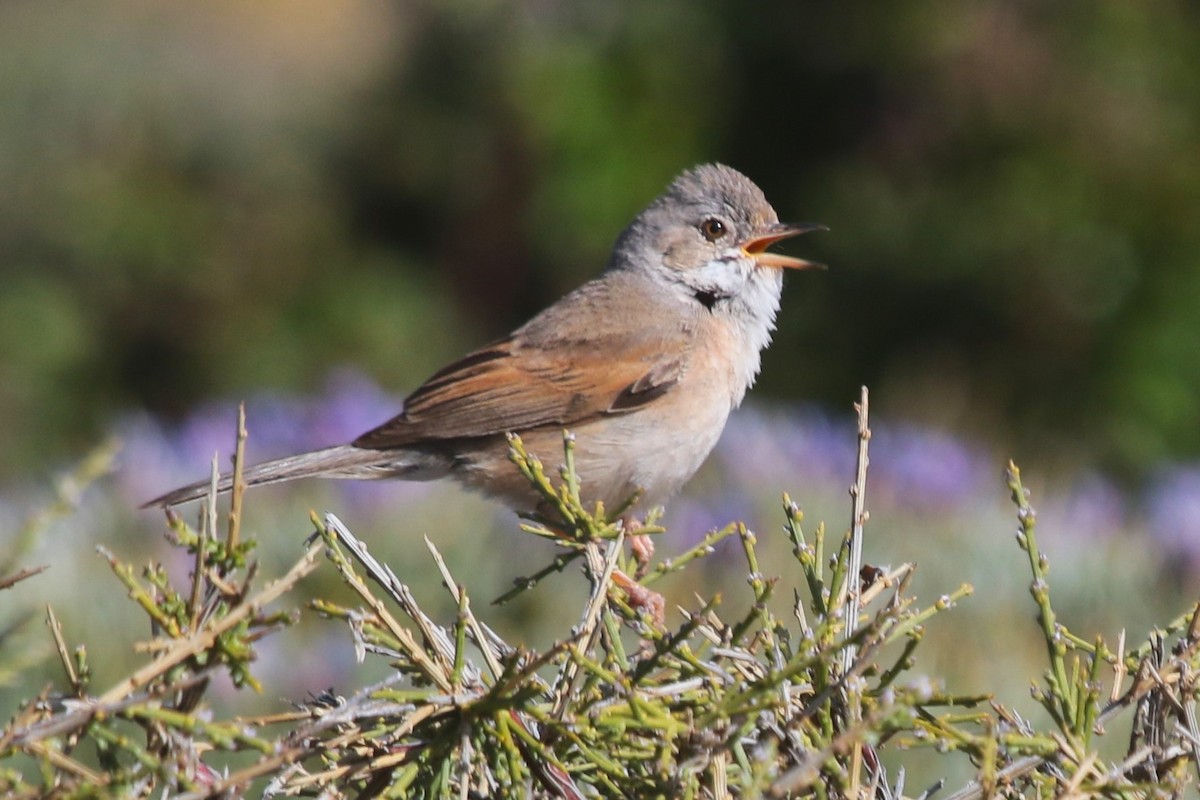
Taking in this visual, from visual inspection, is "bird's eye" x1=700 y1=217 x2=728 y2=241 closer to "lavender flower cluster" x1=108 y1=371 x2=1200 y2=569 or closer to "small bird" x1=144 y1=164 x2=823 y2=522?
"small bird" x1=144 y1=164 x2=823 y2=522

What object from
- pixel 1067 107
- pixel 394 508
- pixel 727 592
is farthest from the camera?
pixel 1067 107

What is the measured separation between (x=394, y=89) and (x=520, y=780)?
927cm

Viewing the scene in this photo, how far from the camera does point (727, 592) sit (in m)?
4.36

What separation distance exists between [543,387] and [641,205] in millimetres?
5334

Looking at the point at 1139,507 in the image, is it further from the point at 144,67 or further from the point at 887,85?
the point at 144,67

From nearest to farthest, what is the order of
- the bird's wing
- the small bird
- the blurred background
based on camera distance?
the small bird, the bird's wing, the blurred background

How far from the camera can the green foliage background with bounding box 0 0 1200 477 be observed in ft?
27.7

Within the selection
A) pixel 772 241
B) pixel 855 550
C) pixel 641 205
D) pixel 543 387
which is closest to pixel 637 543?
pixel 543 387

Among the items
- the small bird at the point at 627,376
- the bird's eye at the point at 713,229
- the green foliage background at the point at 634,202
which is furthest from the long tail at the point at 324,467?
the green foliage background at the point at 634,202

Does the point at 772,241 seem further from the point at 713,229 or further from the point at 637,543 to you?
the point at 637,543

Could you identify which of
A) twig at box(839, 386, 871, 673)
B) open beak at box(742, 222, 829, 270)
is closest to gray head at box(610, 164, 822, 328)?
open beak at box(742, 222, 829, 270)

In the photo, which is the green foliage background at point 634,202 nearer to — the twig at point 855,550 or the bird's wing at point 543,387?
the bird's wing at point 543,387

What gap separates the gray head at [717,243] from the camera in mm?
3947

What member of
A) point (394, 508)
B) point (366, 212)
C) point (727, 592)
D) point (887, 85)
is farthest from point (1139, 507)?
point (366, 212)
